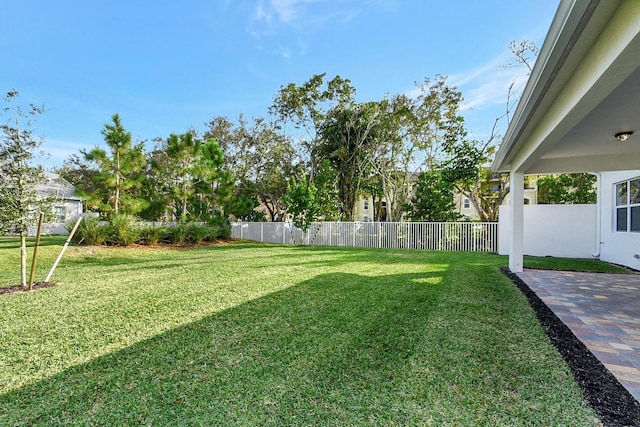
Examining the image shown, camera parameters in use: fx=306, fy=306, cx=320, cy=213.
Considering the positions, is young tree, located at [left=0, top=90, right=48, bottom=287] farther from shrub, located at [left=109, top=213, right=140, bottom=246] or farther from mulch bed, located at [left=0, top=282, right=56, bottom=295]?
shrub, located at [left=109, top=213, right=140, bottom=246]

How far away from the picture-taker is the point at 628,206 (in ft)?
23.5

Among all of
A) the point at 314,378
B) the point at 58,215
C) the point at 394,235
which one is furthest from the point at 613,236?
the point at 58,215

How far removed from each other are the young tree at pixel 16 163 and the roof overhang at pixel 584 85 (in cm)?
652

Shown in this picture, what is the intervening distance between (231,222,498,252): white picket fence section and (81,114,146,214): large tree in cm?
653

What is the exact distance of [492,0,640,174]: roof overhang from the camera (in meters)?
1.85

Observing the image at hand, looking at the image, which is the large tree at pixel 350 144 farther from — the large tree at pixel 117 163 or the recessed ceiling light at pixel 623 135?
the recessed ceiling light at pixel 623 135

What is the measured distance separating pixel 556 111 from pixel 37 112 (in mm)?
6928

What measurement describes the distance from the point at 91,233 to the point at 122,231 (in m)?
0.83

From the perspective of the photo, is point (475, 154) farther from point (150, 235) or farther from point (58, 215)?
point (58, 215)

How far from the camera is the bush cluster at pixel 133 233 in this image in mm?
9859

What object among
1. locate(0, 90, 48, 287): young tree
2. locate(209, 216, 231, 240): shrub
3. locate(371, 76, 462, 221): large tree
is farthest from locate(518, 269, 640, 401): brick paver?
A: locate(209, 216, 231, 240): shrub

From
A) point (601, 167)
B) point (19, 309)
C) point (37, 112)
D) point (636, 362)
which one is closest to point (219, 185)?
point (37, 112)

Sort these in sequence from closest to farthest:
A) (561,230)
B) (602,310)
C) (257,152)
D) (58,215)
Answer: (602,310)
(58,215)
(561,230)
(257,152)

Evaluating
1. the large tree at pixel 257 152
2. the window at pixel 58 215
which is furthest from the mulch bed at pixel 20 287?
the large tree at pixel 257 152
